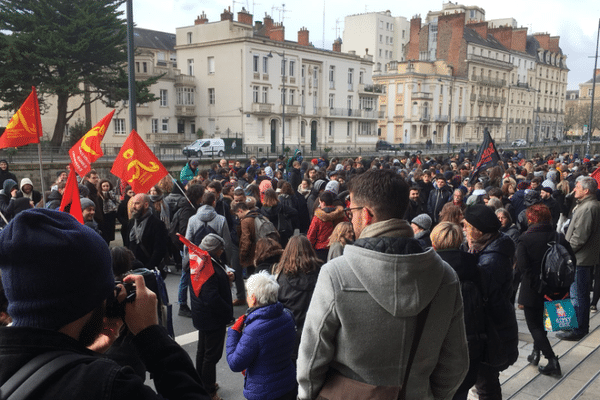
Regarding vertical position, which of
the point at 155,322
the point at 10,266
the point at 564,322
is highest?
the point at 10,266

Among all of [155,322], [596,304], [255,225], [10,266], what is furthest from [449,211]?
[10,266]

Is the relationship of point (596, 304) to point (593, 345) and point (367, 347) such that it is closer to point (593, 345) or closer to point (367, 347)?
point (593, 345)

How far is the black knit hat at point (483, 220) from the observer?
4020 mm

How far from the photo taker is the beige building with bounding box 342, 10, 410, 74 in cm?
9181

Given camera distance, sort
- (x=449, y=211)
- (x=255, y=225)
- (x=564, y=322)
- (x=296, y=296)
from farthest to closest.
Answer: (x=255, y=225)
(x=449, y=211)
(x=564, y=322)
(x=296, y=296)

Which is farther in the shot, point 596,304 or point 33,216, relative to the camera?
point 596,304

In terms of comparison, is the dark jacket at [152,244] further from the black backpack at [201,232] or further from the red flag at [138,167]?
the red flag at [138,167]

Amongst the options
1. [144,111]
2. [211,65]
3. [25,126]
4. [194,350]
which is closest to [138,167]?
[25,126]

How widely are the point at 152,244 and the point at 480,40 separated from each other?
80.2m

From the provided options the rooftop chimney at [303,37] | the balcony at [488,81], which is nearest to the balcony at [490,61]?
the balcony at [488,81]

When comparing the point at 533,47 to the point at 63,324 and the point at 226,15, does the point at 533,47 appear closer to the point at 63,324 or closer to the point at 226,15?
the point at 226,15

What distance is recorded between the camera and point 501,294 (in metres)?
3.73

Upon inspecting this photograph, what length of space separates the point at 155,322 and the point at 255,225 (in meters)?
5.46

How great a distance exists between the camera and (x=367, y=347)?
2.24 m
